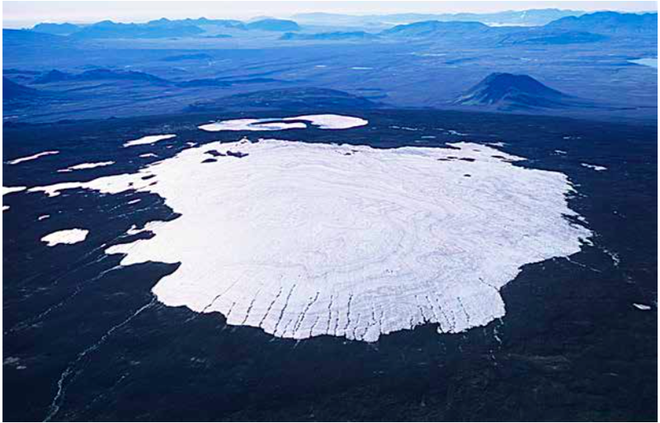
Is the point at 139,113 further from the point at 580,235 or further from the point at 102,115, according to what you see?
the point at 580,235

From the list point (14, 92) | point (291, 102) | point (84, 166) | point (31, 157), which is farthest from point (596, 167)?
point (14, 92)

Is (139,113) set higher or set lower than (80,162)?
lower

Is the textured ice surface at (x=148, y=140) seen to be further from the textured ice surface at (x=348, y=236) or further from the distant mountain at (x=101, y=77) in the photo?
the distant mountain at (x=101, y=77)

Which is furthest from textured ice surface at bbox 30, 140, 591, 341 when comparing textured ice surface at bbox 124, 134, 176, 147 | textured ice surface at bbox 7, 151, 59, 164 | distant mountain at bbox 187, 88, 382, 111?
distant mountain at bbox 187, 88, 382, 111

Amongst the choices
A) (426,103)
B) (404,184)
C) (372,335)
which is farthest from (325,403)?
(426,103)

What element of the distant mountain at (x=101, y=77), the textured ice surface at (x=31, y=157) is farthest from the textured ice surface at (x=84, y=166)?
the distant mountain at (x=101, y=77)

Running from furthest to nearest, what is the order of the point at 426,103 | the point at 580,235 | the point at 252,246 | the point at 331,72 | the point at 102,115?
the point at 331,72, the point at 426,103, the point at 102,115, the point at 580,235, the point at 252,246

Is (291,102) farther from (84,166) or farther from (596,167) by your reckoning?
(596,167)

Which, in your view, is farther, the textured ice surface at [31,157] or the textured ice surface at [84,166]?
the textured ice surface at [31,157]

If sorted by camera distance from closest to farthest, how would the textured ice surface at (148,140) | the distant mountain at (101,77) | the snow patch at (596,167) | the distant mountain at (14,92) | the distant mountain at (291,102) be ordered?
the snow patch at (596,167) < the textured ice surface at (148,140) < the distant mountain at (291,102) < the distant mountain at (14,92) < the distant mountain at (101,77)
